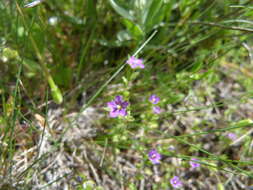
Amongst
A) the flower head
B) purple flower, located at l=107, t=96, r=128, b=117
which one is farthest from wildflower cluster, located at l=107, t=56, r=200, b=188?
the flower head

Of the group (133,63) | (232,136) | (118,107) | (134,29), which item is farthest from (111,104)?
(232,136)

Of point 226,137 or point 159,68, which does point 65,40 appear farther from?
point 226,137

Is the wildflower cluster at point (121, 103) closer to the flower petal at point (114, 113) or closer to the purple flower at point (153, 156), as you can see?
the flower petal at point (114, 113)

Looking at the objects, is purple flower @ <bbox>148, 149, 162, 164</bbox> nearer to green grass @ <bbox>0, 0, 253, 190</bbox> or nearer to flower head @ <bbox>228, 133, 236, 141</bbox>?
green grass @ <bbox>0, 0, 253, 190</bbox>

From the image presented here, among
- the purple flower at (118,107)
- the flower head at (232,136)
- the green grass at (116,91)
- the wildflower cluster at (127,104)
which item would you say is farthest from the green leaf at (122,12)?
the flower head at (232,136)

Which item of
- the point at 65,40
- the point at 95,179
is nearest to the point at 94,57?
the point at 65,40
